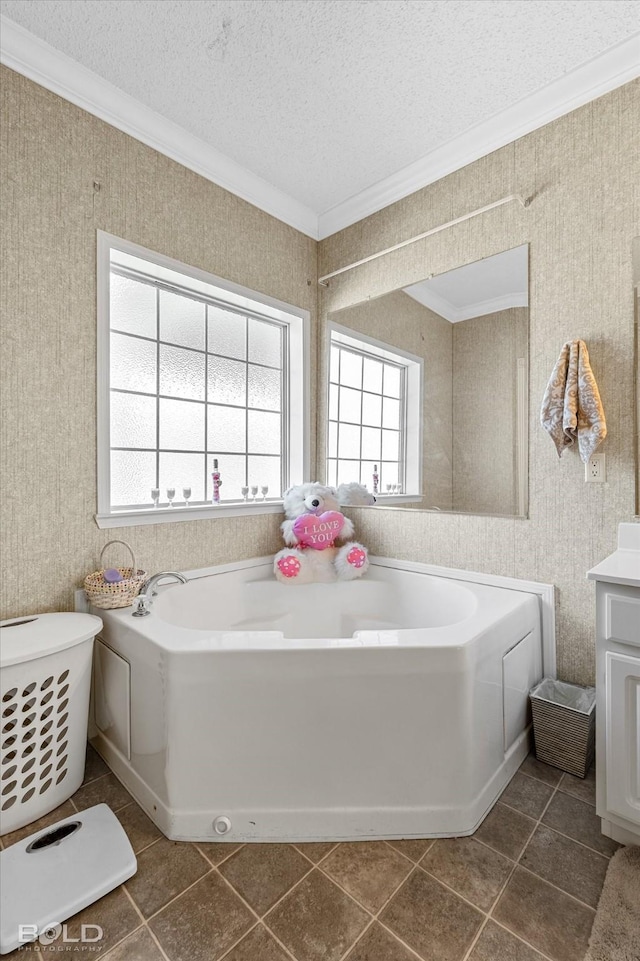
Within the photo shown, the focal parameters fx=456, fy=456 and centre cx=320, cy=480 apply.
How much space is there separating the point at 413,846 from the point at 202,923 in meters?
0.61

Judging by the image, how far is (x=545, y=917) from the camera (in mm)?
1122

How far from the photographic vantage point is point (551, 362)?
191cm

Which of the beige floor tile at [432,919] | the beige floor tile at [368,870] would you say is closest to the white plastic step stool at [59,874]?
the beige floor tile at [368,870]

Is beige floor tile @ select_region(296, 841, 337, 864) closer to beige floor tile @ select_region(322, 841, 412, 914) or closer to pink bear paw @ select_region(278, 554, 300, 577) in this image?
beige floor tile @ select_region(322, 841, 412, 914)

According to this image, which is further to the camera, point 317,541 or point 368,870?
point 317,541

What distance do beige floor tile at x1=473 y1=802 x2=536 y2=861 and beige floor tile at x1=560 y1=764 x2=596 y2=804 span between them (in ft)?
0.81

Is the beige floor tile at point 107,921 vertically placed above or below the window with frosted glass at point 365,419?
below

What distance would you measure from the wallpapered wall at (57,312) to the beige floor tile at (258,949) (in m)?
1.25

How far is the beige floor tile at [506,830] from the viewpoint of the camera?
1.34 meters

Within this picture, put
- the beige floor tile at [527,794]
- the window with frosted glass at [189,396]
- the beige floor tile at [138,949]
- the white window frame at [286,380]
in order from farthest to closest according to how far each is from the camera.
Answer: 1. the window with frosted glass at [189,396]
2. the white window frame at [286,380]
3. the beige floor tile at [527,794]
4. the beige floor tile at [138,949]

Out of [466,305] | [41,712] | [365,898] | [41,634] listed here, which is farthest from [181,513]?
[466,305]

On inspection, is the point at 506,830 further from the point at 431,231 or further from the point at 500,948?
the point at 431,231

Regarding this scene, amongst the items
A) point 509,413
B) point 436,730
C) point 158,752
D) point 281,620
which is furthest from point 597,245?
point 158,752

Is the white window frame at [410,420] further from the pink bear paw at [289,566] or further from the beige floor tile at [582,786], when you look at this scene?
the beige floor tile at [582,786]
